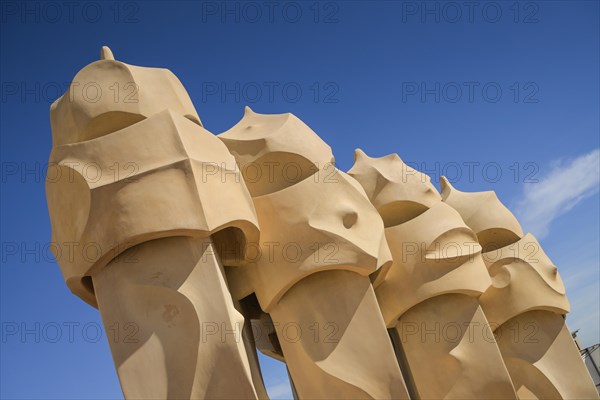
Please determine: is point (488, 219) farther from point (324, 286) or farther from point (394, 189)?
point (324, 286)

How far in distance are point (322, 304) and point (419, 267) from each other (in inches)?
116

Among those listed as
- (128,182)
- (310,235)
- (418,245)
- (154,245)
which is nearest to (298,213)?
(310,235)

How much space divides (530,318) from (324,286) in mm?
6243

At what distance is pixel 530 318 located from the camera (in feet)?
46.0

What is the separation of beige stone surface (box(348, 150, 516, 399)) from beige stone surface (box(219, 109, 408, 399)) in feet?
5.81

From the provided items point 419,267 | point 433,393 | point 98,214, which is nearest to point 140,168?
point 98,214

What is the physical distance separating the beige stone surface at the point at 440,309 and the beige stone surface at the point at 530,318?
4.89 ft

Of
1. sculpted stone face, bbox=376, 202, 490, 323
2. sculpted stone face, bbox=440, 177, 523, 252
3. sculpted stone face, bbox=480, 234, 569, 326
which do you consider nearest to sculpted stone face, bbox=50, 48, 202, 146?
sculpted stone face, bbox=376, 202, 490, 323

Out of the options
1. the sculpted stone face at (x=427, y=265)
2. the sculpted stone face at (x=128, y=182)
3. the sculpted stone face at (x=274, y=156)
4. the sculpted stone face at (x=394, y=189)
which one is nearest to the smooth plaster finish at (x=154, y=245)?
the sculpted stone face at (x=128, y=182)

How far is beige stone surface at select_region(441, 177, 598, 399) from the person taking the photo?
1338cm

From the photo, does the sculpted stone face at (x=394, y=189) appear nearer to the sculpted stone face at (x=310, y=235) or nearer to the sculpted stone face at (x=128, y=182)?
the sculpted stone face at (x=310, y=235)

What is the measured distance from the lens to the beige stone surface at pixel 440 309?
11688 millimetres

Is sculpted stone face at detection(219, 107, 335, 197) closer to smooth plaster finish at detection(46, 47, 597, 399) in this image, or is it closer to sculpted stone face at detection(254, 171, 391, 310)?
smooth plaster finish at detection(46, 47, 597, 399)

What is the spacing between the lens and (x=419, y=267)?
12055mm
